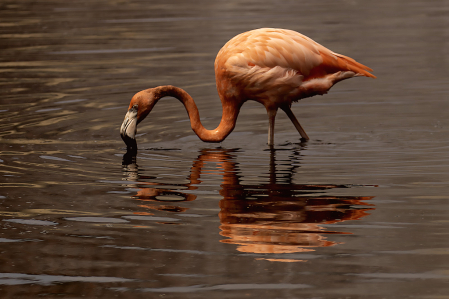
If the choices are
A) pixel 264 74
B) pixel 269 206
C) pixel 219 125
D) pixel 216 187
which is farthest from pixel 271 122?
pixel 269 206

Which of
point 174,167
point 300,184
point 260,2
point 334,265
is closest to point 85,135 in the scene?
point 174,167

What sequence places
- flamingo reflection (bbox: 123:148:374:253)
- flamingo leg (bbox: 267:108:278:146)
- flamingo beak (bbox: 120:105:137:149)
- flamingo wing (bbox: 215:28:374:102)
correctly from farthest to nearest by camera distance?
flamingo leg (bbox: 267:108:278:146) → flamingo beak (bbox: 120:105:137:149) → flamingo wing (bbox: 215:28:374:102) → flamingo reflection (bbox: 123:148:374:253)

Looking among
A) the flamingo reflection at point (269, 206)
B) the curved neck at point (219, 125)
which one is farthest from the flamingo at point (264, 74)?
the flamingo reflection at point (269, 206)

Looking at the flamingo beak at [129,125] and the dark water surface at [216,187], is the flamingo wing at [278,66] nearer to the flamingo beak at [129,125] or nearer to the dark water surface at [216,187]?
the dark water surface at [216,187]

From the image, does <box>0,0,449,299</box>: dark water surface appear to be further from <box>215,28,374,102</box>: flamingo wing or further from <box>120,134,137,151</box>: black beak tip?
<box>215,28,374,102</box>: flamingo wing

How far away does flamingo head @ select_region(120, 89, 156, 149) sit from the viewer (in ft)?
30.7

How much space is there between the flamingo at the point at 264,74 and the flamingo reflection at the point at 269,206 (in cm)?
85

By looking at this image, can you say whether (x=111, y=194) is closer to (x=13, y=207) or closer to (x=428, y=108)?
(x=13, y=207)

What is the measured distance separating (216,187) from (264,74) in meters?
1.87

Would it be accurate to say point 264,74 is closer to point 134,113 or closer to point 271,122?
point 271,122

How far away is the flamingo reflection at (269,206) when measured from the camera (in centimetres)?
598

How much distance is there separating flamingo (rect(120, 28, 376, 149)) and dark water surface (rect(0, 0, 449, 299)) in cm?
49

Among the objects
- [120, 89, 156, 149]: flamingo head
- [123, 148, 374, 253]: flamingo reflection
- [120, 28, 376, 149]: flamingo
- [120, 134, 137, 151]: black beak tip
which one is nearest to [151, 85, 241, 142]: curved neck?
[120, 28, 376, 149]: flamingo

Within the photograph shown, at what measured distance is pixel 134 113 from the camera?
938cm
